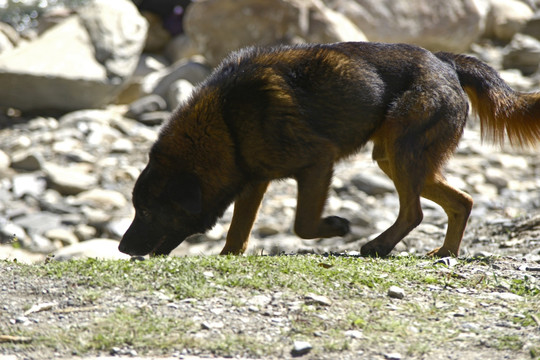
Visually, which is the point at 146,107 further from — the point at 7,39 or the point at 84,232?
the point at 7,39

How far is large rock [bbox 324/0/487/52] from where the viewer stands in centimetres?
1545

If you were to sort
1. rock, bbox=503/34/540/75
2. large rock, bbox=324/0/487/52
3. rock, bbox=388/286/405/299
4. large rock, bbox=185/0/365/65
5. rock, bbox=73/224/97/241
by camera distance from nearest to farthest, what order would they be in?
rock, bbox=388/286/405/299 < rock, bbox=73/224/97/241 < large rock, bbox=185/0/365/65 < rock, bbox=503/34/540/75 < large rock, bbox=324/0/487/52

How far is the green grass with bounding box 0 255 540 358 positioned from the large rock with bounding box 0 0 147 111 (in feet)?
26.7

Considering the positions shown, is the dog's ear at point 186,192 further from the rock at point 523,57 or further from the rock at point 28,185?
the rock at point 523,57

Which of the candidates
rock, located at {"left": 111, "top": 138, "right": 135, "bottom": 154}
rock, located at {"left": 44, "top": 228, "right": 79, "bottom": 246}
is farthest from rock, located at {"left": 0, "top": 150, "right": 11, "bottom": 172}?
rock, located at {"left": 44, "top": 228, "right": 79, "bottom": 246}

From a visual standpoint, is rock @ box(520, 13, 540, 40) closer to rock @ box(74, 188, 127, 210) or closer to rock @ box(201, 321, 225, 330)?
rock @ box(74, 188, 127, 210)

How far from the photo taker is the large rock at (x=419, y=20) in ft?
50.7

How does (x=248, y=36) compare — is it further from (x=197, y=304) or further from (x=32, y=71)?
(x=197, y=304)

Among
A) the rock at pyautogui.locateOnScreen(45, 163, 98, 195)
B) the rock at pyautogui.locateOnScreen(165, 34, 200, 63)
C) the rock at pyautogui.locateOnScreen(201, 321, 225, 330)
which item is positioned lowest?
the rock at pyautogui.locateOnScreen(45, 163, 98, 195)

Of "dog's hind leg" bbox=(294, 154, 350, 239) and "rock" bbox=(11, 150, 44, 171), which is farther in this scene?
"rock" bbox=(11, 150, 44, 171)

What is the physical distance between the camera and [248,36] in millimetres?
13703

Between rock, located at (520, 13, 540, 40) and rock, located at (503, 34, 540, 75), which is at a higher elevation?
rock, located at (520, 13, 540, 40)

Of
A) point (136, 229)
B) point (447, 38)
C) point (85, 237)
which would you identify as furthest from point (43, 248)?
point (447, 38)

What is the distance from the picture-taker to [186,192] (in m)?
5.09
